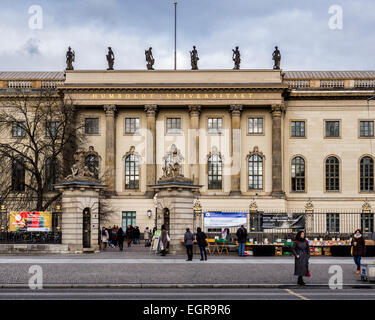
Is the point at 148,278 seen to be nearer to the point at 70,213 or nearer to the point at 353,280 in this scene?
the point at 353,280

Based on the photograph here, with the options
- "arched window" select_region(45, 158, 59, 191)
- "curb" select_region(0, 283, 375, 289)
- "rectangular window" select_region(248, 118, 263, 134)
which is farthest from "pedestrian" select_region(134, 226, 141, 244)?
"curb" select_region(0, 283, 375, 289)

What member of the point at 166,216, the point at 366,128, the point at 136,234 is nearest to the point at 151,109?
the point at 136,234

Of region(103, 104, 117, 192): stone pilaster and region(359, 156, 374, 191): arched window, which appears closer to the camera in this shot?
region(103, 104, 117, 192): stone pilaster

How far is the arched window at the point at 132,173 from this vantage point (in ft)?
223

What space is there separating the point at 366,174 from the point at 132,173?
24.3 meters

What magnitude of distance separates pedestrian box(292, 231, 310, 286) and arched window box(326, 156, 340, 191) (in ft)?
153

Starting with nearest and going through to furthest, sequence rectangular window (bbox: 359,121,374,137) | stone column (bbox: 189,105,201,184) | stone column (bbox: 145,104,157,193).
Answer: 1. stone column (bbox: 145,104,157,193)
2. stone column (bbox: 189,105,201,184)
3. rectangular window (bbox: 359,121,374,137)

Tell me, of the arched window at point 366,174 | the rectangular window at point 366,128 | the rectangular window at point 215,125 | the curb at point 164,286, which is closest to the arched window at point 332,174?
the arched window at point 366,174

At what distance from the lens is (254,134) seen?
6806 cm

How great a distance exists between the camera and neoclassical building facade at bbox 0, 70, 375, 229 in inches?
2611

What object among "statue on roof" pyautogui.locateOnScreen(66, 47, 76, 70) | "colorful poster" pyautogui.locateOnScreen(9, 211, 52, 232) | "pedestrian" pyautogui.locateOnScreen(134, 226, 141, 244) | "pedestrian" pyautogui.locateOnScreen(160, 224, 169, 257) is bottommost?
"pedestrian" pyautogui.locateOnScreen(134, 226, 141, 244)

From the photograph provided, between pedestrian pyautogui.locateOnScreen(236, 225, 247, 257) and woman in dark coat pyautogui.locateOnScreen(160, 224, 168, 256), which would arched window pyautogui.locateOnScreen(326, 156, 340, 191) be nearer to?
pedestrian pyautogui.locateOnScreen(236, 225, 247, 257)

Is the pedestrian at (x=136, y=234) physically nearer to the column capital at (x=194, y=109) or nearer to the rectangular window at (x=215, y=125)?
the column capital at (x=194, y=109)
